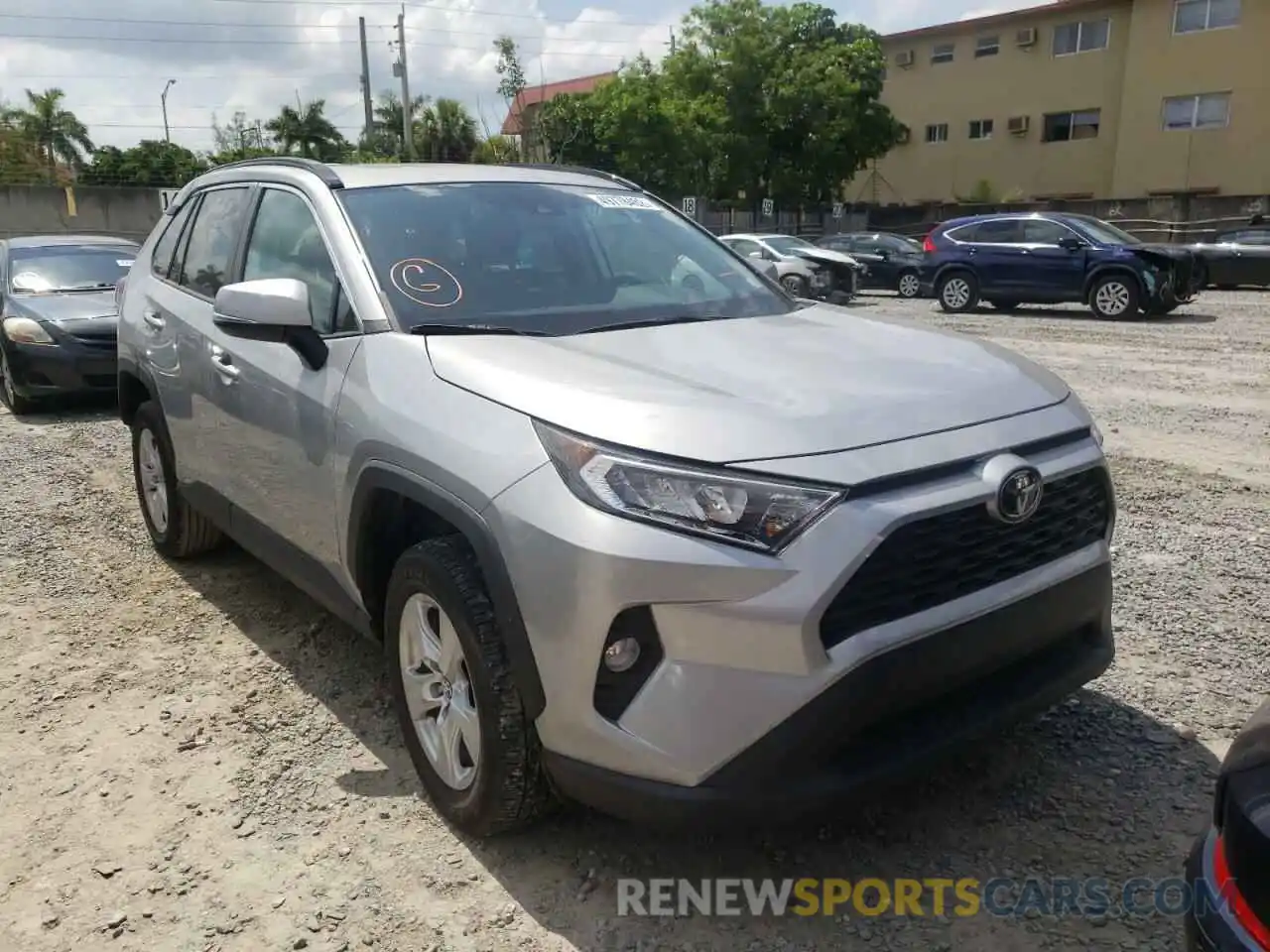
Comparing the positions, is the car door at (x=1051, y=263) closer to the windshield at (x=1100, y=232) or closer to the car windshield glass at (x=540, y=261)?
the windshield at (x=1100, y=232)

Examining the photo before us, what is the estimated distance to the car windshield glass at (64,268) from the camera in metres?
9.39

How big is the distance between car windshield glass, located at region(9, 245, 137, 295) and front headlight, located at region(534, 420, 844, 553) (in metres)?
8.61

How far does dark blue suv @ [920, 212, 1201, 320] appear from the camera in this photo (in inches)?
601

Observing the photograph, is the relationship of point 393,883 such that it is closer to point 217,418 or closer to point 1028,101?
point 217,418

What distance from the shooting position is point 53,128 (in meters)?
50.7

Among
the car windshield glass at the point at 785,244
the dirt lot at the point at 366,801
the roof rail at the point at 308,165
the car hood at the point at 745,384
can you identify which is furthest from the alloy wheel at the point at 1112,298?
the roof rail at the point at 308,165

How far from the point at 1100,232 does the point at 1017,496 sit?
1539cm

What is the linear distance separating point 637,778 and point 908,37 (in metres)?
43.5

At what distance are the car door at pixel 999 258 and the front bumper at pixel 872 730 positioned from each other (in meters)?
15.2

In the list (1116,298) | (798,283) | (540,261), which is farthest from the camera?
(798,283)

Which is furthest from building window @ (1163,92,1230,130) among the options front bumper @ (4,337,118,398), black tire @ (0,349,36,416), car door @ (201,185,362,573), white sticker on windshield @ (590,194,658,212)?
car door @ (201,185,362,573)

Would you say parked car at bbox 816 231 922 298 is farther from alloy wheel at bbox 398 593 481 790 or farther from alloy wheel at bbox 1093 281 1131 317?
alloy wheel at bbox 398 593 481 790

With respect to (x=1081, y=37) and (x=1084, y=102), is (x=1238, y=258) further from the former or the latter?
(x=1081, y=37)

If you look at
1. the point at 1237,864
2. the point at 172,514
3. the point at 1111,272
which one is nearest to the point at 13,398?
the point at 172,514
